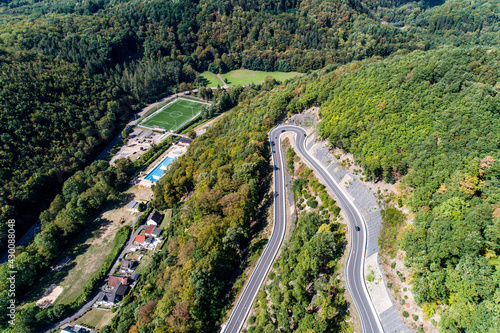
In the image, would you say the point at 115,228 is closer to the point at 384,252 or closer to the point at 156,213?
the point at 156,213

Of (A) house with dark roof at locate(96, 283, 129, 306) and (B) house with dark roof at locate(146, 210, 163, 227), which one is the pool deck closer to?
(B) house with dark roof at locate(146, 210, 163, 227)

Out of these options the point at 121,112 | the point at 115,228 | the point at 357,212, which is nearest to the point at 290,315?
the point at 357,212

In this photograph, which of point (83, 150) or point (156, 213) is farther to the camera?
point (83, 150)

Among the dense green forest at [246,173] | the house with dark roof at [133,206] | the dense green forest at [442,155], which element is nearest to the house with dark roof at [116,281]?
the dense green forest at [246,173]

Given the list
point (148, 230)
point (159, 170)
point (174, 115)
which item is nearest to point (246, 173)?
point (148, 230)

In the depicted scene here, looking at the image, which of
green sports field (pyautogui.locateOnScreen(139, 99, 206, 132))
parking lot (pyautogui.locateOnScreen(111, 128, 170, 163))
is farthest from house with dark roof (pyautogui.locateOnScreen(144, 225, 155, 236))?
green sports field (pyautogui.locateOnScreen(139, 99, 206, 132))

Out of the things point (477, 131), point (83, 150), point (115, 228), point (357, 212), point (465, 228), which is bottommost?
point (115, 228)

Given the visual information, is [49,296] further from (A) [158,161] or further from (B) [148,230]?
(A) [158,161]
